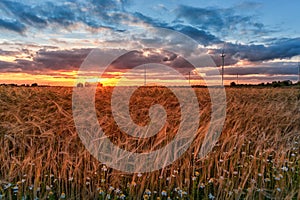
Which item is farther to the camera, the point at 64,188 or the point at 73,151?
the point at 73,151

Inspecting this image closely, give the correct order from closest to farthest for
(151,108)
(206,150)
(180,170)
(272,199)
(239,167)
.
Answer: (272,199) < (180,170) < (239,167) < (206,150) < (151,108)

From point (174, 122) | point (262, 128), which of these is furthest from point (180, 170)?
point (262, 128)

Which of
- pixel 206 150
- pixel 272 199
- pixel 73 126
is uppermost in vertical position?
pixel 73 126

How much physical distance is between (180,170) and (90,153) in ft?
4.34

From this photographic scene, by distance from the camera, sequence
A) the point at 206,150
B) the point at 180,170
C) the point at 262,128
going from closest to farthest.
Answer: the point at 180,170
the point at 206,150
the point at 262,128

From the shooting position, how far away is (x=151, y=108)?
7004 mm

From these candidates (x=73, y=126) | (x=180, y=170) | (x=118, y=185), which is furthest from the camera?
(x=73, y=126)

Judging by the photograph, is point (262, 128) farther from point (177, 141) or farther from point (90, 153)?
point (90, 153)

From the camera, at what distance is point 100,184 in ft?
11.0

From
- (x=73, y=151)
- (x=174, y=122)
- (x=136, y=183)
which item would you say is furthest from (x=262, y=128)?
(x=73, y=151)

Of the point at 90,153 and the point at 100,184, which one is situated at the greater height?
the point at 90,153

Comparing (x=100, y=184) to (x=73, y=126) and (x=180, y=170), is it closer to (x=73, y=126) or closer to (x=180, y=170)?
(x=180, y=170)

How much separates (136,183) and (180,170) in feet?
2.29

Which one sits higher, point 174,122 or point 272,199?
point 174,122
